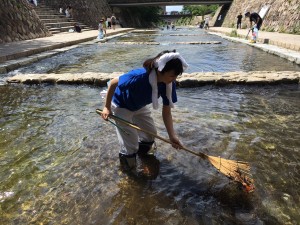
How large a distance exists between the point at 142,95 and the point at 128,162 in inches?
32.1

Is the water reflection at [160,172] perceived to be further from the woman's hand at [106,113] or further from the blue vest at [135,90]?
the blue vest at [135,90]

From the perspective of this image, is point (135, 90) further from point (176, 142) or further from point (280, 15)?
point (280, 15)

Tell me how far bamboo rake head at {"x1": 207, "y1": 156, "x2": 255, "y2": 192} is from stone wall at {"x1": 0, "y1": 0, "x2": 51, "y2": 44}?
1363 centimetres

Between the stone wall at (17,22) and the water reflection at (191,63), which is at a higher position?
the stone wall at (17,22)

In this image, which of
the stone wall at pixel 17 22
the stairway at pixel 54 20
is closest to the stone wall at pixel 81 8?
the stairway at pixel 54 20

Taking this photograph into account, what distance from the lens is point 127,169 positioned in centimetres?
321

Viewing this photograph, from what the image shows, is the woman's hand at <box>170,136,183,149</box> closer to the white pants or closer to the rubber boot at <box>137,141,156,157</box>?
the white pants

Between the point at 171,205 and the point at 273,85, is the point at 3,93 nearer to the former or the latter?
the point at 171,205

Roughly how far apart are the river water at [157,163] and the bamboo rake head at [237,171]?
0.11 m

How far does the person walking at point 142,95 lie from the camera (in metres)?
2.46

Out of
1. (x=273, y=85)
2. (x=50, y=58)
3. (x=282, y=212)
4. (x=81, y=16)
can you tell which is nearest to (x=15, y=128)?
(x=282, y=212)

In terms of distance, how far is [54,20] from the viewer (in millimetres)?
24859

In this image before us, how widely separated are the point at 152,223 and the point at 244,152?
167cm

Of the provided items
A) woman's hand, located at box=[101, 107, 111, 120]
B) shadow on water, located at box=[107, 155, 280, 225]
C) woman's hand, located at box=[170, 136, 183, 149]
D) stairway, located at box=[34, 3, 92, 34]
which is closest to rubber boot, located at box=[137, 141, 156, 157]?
shadow on water, located at box=[107, 155, 280, 225]
